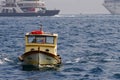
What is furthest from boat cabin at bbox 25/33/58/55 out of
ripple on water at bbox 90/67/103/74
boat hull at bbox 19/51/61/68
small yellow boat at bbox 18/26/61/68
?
ripple on water at bbox 90/67/103/74

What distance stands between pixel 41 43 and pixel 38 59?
1.39 meters

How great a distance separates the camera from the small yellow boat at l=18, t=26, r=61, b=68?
3688 centimetres

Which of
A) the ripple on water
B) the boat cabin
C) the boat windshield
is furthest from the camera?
the boat windshield

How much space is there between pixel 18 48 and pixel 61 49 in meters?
4.55

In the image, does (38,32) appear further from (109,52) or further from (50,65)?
(109,52)

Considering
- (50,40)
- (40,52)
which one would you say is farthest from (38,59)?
(50,40)

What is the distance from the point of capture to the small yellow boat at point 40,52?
3688cm

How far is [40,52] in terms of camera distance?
3666cm

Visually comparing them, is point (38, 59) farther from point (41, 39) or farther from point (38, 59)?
point (41, 39)

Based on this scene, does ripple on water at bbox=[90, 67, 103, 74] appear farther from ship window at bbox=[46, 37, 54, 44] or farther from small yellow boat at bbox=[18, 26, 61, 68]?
ship window at bbox=[46, 37, 54, 44]

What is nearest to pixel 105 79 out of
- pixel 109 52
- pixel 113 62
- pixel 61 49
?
pixel 113 62

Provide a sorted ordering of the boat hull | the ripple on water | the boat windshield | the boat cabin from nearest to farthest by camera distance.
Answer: the ripple on water → the boat hull → the boat cabin → the boat windshield

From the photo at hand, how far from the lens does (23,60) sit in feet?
124

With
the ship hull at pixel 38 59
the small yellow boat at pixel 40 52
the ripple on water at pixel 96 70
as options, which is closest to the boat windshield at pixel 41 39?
the small yellow boat at pixel 40 52
